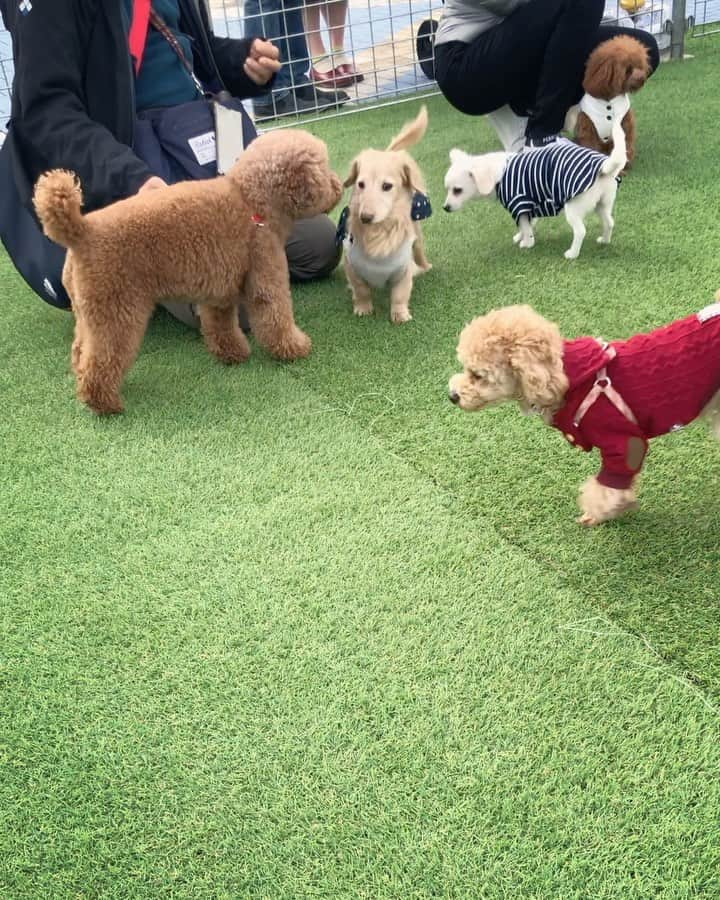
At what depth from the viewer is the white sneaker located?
4.12m

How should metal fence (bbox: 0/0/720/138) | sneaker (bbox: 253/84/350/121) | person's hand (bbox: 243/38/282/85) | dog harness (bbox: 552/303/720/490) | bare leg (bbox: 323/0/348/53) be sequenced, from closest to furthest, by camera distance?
dog harness (bbox: 552/303/720/490)
person's hand (bbox: 243/38/282/85)
metal fence (bbox: 0/0/720/138)
sneaker (bbox: 253/84/350/121)
bare leg (bbox: 323/0/348/53)

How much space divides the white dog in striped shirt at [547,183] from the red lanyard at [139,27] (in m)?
1.30

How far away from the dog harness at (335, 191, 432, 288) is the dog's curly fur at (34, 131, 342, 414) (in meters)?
0.32

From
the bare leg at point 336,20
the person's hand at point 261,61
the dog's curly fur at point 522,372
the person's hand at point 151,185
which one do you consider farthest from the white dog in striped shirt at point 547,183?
the bare leg at point 336,20

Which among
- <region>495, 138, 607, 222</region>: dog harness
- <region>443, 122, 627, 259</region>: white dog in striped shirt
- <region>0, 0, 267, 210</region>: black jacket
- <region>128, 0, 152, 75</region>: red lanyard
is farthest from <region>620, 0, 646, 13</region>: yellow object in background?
<region>0, 0, 267, 210</region>: black jacket

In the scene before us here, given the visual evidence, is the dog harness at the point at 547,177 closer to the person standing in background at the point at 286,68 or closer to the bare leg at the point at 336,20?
the person standing in background at the point at 286,68

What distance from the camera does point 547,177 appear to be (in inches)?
117

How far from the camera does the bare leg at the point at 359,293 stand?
2.96 metres

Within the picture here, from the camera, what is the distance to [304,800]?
4.32ft

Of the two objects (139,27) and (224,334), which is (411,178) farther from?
(139,27)

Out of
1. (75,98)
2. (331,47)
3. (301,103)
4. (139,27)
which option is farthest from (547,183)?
(331,47)

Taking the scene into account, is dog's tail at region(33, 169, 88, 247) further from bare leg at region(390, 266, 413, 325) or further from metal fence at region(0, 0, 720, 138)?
metal fence at region(0, 0, 720, 138)

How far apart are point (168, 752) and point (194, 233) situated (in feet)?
5.12

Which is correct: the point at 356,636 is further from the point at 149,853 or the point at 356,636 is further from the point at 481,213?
the point at 481,213
